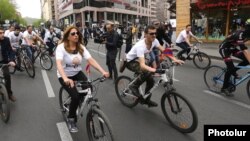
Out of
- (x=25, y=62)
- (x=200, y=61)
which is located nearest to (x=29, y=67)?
(x=25, y=62)

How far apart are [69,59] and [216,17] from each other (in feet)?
66.8

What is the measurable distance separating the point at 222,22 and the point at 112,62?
1537cm

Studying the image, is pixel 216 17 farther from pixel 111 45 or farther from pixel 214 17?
pixel 111 45

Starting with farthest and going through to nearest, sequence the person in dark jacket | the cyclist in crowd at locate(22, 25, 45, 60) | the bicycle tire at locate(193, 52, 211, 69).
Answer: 1. the cyclist in crowd at locate(22, 25, 45, 60)
2. the bicycle tire at locate(193, 52, 211, 69)
3. the person in dark jacket

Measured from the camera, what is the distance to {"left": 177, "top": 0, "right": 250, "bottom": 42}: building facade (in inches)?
834

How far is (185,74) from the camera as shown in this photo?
10.9 metres

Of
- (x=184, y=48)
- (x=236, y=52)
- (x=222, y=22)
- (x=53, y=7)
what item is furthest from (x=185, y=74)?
(x=53, y=7)

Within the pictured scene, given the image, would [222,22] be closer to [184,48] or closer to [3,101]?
[184,48]

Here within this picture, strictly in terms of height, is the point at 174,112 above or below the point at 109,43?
below

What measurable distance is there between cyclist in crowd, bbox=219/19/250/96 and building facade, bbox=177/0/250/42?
43.9ft

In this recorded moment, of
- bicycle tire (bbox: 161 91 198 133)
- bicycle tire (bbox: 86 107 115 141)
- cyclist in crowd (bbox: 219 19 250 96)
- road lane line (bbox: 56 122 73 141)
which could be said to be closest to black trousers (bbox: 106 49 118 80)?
cyclist in crowd (bbox: 219 19 250 96)

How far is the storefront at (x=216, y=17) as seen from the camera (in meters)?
21.1

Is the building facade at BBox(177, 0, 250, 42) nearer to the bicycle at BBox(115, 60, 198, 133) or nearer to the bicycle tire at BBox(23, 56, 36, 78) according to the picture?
the bicycle tire at BBox(23, 56, 36, 78)

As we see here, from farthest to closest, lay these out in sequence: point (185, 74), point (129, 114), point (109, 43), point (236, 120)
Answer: point (185, 74) < point (109, 43) < point (129, 114) < point (236, 120)
